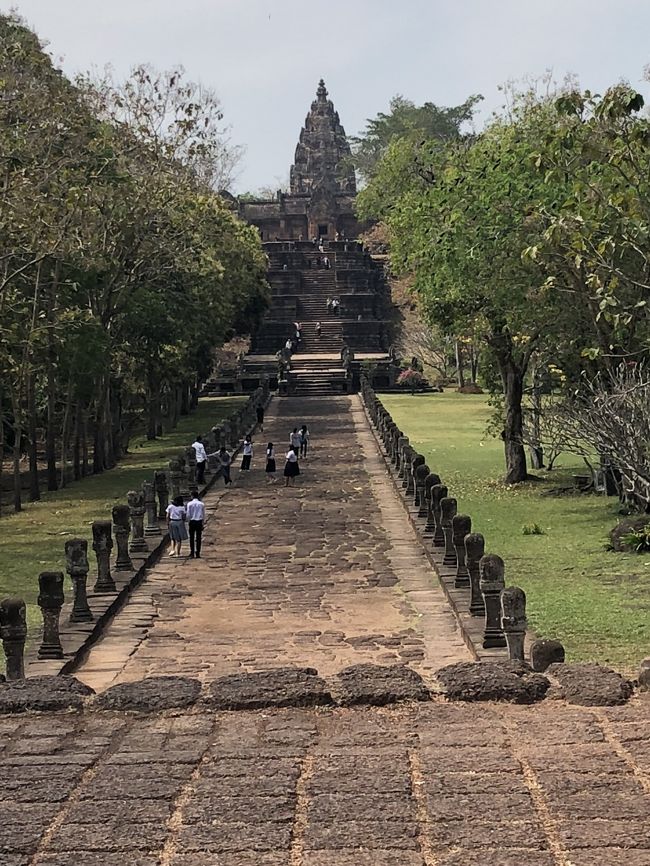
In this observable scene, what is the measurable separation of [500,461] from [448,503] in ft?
47.6

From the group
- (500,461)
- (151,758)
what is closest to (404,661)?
(151,758)

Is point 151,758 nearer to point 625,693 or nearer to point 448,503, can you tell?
point 625,693

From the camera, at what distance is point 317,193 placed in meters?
88.4

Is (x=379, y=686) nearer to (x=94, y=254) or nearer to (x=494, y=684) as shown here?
(x=494, y=684)

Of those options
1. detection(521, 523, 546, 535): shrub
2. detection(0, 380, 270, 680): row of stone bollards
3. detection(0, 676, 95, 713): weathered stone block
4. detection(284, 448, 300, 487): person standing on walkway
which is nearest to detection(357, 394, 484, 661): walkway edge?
detection(521, 523, 546, 535): shrub

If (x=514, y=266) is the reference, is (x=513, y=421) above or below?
below

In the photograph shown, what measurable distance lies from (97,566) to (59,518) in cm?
714

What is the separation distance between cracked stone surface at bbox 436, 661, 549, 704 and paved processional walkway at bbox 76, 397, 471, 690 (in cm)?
263

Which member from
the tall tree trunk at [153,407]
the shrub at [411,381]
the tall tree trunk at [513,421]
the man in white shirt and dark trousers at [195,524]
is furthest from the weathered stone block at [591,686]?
the shrub at [411,381]

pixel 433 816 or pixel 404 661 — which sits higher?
pixel 433 816

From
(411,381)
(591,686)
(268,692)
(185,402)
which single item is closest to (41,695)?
(268,692)

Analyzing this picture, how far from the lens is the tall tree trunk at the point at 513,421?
24359 millimetres

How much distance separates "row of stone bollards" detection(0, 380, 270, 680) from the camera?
362 inches

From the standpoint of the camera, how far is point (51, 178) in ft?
71.3
